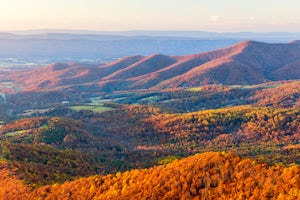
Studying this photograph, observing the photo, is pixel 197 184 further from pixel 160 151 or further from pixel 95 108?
pixel 95 108

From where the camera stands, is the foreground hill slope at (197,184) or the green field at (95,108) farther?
the green field at (95,108)

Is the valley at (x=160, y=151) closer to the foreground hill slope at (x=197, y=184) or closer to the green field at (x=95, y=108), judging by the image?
the green field at (x=95, y=108)

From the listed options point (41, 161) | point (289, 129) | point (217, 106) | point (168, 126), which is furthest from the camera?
point (217, 106)

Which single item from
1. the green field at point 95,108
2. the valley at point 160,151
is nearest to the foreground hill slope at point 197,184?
the valley at point 160,151

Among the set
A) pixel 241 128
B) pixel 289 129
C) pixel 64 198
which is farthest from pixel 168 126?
pixel 64 198

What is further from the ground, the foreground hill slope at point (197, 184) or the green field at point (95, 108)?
the foreground hill slope at point (197, 184)

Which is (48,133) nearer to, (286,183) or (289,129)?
(289,129)

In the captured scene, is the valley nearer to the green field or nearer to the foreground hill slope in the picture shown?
the green field

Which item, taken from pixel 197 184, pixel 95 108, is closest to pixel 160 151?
pixel 197 184
